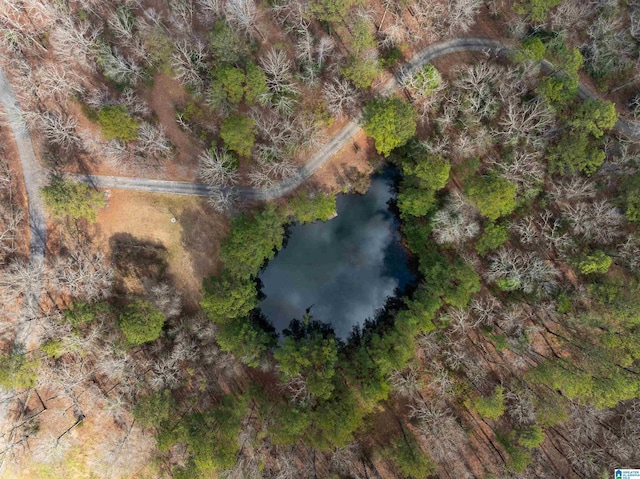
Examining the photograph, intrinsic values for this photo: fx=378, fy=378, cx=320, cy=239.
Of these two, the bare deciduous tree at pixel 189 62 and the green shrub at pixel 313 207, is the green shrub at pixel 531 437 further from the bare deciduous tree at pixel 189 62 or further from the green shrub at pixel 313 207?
the bare deciduous tree at pixel 189 62

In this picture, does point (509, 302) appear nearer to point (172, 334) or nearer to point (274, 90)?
point (274, 90)

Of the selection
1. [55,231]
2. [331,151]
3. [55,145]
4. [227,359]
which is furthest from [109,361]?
[331,151]

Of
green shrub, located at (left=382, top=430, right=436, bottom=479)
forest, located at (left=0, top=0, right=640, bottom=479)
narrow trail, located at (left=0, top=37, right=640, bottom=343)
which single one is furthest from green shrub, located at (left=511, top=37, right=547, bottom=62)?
green shrub, located at (left=382, top=430, right=436, bottom=479)

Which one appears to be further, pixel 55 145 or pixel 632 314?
pixel 55 145

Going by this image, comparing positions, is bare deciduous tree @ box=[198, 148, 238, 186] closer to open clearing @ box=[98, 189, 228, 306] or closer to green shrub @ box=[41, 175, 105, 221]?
open clearing @ box=[98, 189, 228, 306]

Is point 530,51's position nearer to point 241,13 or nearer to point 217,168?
point 241,13

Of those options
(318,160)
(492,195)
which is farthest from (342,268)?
(492,195)

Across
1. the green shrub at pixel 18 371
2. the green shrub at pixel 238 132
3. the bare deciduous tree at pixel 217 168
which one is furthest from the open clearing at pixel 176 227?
the green shrub at pixel 18 371

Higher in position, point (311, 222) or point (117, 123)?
point (117, 123)
